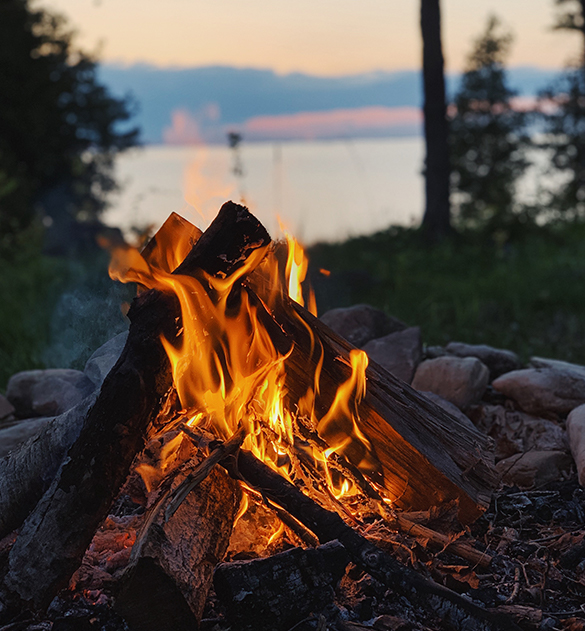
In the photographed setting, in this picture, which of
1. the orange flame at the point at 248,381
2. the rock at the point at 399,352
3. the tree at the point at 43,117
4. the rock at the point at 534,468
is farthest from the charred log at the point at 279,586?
the tree at the point at 43,117

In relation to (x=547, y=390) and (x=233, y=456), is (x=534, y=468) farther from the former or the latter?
(x=233, y=456)

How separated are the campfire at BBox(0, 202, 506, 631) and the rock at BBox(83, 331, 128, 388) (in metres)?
0.33

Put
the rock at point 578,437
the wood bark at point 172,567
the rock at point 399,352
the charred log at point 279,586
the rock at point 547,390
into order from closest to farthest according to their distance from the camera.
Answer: the wood bark at point 172,567, the charred log at point 279,586, the rock at point 578,437, the rock at point 547,390, the rock at point 399,352

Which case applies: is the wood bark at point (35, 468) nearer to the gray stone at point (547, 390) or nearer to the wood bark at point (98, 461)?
the wood bark at point (98, 461)

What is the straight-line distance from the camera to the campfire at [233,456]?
212 cm

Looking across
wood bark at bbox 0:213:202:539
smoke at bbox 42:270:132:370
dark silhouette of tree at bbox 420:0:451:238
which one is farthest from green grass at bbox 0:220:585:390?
wood bark at bbox 0:213:202:539

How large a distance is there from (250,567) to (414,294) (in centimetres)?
571

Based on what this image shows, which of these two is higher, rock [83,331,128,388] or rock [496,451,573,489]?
rock [83,331,128,388]

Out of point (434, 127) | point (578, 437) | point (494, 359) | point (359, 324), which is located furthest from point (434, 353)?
point (434, 127)

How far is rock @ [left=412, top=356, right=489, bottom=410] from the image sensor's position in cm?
409

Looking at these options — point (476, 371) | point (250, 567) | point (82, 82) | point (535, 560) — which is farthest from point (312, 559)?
point (82, 82)

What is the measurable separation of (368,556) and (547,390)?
7.81 ft

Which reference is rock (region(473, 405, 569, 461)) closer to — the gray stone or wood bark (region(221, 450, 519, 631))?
the gray stone

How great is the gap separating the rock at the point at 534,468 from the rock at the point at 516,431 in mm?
150
